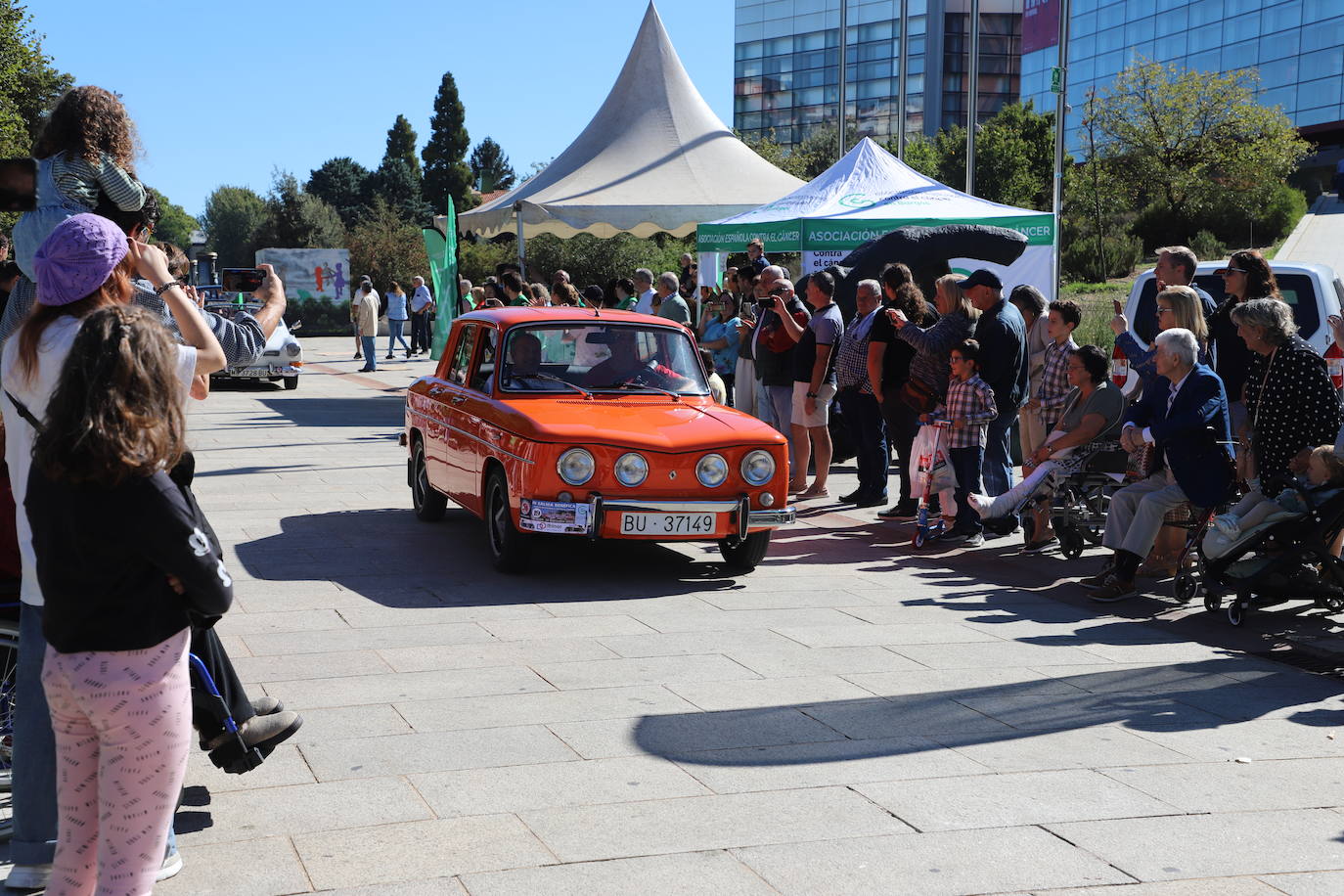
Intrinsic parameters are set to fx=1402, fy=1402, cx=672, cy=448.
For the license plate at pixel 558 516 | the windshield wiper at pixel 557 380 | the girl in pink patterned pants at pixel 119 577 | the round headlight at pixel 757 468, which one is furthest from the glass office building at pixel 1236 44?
the girl in pink patterned pants at pixel 119 577

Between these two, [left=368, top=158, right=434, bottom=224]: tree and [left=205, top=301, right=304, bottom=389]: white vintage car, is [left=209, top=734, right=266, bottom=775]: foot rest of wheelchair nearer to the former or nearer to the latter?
[left=205, top=301, right=304, bottom=389]: white vintage car

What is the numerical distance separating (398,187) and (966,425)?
95576 mm

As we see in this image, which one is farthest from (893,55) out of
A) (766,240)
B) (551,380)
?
(551,380)

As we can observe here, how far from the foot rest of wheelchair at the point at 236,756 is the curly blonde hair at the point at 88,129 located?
6.03ft

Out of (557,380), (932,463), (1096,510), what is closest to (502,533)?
(557,380)

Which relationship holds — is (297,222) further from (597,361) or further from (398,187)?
(597,361)

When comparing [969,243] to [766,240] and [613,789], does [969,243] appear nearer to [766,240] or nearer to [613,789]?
[766,240]

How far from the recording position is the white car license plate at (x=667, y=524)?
830cm

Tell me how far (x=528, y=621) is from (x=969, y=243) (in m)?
9.50

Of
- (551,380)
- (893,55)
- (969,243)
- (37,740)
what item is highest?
(893,55)

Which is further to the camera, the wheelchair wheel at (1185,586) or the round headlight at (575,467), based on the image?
the round headlight at (575,467)

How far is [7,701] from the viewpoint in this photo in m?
4.50

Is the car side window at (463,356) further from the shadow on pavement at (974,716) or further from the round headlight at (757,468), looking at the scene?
the shadow on pavement at (974,716)

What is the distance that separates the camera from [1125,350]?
10.1 metres
